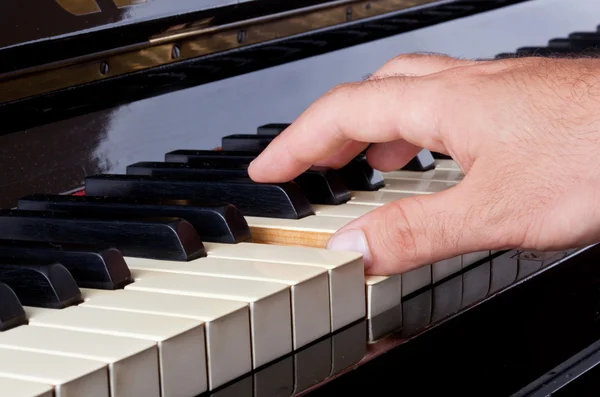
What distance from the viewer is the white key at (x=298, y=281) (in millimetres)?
886

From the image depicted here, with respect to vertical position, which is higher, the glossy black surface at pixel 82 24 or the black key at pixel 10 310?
the glossy black surface at pixel 82 24

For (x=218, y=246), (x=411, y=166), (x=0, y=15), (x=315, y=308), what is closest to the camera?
(x=315, y=308)

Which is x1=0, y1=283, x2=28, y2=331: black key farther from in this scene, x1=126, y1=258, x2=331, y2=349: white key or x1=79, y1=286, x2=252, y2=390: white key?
x1=126, y1=258, x2=331, y2=349: white key

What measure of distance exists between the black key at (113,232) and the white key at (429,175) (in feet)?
1.47

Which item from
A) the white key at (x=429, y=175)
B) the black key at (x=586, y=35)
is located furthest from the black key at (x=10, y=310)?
the black key at (x=586, y=35)

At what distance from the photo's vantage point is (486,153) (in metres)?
1.07

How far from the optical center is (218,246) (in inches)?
41.7

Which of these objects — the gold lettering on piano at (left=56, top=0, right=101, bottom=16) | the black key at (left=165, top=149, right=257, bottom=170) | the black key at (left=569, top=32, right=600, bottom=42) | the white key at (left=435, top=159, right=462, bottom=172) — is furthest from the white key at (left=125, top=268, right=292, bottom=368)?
the black key at (left=569, top=32, right=600, bottom=42)

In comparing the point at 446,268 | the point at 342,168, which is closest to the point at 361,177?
the point at 342,168

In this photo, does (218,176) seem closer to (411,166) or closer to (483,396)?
(411,166)

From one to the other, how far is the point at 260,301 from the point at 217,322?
0.18 ft

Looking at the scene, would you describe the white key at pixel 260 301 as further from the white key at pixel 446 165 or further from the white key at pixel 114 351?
the white key at pixel 446 165

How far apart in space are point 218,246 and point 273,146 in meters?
0.20

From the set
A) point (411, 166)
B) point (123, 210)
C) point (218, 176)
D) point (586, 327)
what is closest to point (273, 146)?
point (218, 176)
